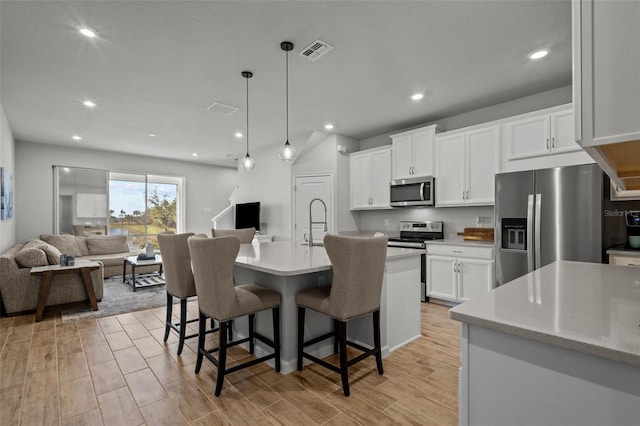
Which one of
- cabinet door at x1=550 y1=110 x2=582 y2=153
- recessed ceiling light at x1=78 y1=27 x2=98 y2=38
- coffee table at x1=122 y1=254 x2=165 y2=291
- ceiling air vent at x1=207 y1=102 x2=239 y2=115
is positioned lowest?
coffee table at x1=122 y1=254 x2=165 y2=291

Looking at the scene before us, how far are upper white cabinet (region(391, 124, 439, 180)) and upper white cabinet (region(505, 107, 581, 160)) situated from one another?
100 cm

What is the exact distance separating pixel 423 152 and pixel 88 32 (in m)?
3.90

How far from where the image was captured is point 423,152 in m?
4.48

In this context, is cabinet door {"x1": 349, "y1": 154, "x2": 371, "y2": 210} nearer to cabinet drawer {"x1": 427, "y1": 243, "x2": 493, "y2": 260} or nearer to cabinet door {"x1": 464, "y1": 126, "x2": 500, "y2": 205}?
cabinet drawer {"x1": 427, "y1": 243, "x2": 493, "y2": 260}

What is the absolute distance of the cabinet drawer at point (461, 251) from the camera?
3.60 m

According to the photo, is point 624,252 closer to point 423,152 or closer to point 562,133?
point 562,133

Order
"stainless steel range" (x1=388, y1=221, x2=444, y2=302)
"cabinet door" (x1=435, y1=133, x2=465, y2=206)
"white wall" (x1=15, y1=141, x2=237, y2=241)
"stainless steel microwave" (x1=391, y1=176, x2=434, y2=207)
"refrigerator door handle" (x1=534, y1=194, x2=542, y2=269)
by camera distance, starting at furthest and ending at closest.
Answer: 1. "white wall" (x1=15, y1=141, x2=237, y2=241)
2. "stainless steel microwave" (x1=391, y1=176, x2=434, y2=207)
3. "stainless steel range" (x1=388, y1=221, x2=444, y2=302)
4. "cabinet door" (x1=435, y1=133, x2=465, y2=206)
5. "refrigerator door handle" (x1=534, y1=194, x2=542, y2=269)

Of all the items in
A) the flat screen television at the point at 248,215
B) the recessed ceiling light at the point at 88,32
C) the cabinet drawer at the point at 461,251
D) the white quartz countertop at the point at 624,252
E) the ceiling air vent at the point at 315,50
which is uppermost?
the recessed ceiling light at the point at 88,32

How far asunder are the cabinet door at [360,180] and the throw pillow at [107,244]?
4.90 m

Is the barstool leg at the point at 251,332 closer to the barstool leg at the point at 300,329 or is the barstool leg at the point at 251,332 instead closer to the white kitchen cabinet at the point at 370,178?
the barstool leg at the point at 300,329

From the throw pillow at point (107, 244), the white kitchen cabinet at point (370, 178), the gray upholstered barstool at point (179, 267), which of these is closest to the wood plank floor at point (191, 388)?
the gray upholstered barstool at point (179, 267)

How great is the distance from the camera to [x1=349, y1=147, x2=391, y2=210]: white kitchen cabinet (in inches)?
198

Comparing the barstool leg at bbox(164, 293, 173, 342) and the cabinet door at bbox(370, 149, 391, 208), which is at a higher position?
the cabinet door at bbox(370, 149, 391, 208)

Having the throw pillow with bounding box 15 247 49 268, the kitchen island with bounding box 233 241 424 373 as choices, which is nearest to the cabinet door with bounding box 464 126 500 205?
the kitchen island with bounding box 233 241 424 373
